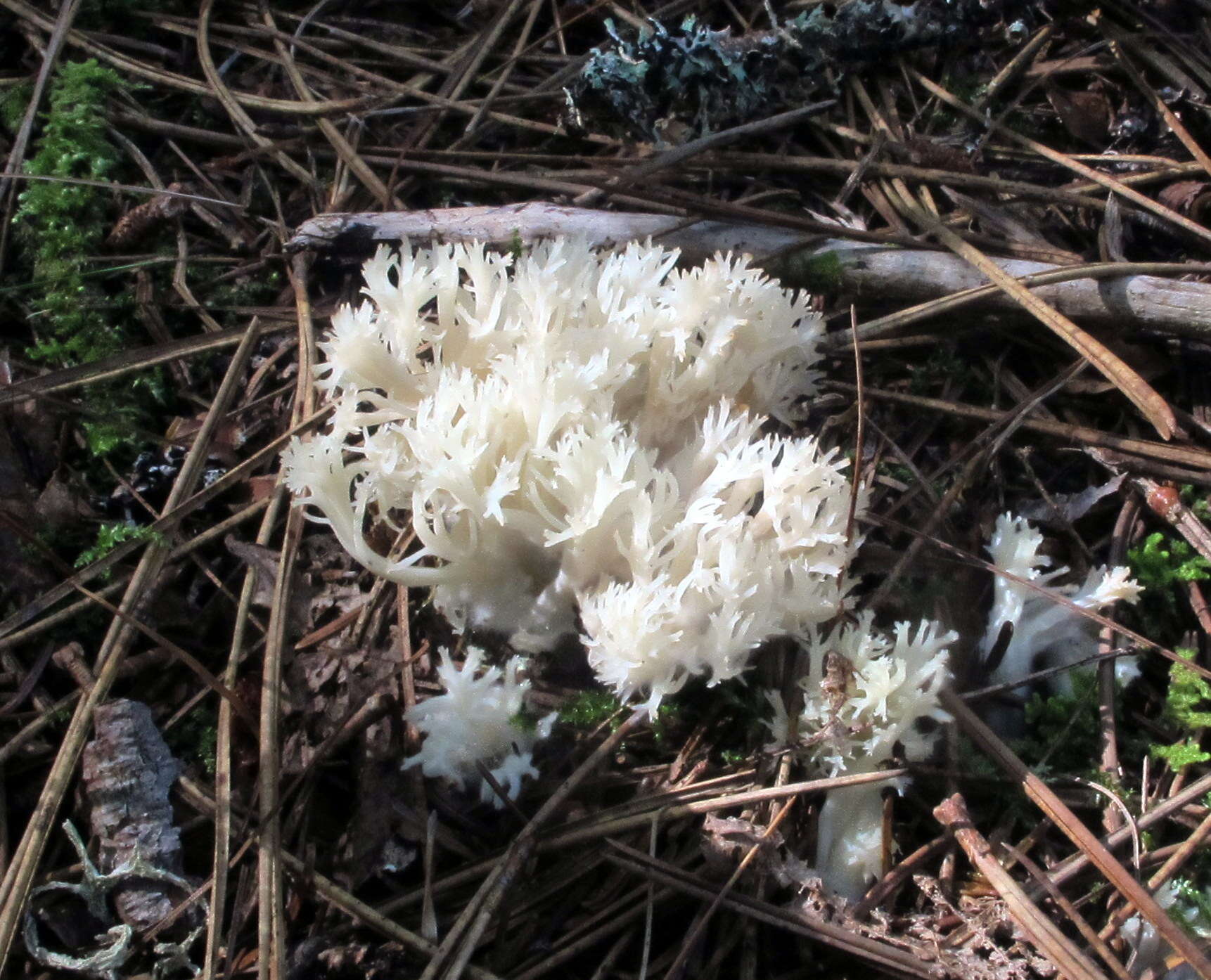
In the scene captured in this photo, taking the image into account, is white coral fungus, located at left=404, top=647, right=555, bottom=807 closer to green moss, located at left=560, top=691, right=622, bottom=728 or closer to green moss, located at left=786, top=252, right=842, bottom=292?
green moss, located at left=560, top=691, right=622, bottom=728

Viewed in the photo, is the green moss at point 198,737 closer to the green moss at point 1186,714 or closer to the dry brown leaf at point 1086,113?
the green moss at point 1186,714

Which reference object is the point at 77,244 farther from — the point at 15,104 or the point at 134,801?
the point at 134,801

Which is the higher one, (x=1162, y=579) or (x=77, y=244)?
(x=77, y=244)

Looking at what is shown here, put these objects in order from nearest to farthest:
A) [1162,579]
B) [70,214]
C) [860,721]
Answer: [860,721], [1162,579], [70,214]

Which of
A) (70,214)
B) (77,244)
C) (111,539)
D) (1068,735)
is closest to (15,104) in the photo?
(70,214)

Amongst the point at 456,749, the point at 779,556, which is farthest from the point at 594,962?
the point at 779,556

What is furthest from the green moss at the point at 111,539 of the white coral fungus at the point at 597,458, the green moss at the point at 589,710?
the green moss at the point at 589,710

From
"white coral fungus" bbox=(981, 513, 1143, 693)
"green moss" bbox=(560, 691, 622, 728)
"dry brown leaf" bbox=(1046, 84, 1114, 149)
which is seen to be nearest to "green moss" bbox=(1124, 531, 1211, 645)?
"white coral fungus" bbox=(981, 513, 1143, 693)
